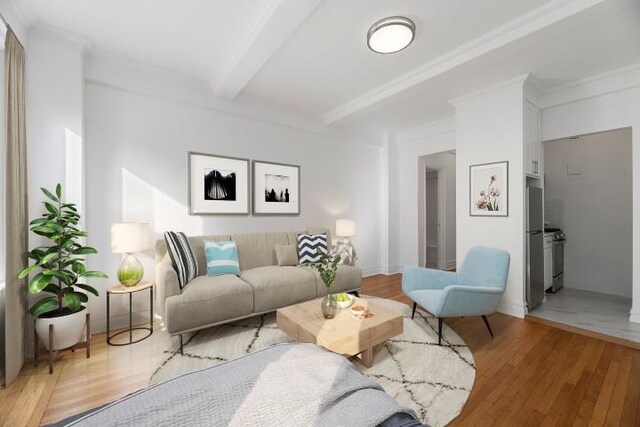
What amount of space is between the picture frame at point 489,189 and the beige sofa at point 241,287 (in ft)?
5.69

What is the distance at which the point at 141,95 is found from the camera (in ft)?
9.89

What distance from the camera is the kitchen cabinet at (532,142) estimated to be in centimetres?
318

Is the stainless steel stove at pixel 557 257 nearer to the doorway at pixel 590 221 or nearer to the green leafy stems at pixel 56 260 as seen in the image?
the doorway at pixel 590 221

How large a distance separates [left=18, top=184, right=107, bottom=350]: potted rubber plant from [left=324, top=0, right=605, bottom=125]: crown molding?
3.33 meters

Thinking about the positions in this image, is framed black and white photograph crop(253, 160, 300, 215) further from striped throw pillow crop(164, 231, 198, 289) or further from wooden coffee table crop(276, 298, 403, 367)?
wooden coffee table crop(276, 298, 403, 367)

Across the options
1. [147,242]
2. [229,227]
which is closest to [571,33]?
[229,227]

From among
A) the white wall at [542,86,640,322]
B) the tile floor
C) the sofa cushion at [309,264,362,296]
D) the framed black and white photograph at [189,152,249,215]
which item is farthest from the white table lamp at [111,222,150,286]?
the white wall at [542,86,640,322]

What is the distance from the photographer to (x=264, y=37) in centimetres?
229

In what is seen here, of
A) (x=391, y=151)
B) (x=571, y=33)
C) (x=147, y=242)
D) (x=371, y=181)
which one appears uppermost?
(x=571, y=33)

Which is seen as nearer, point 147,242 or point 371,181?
point 147,242

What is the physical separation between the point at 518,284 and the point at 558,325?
19.5 inches

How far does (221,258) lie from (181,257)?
1.44 feet

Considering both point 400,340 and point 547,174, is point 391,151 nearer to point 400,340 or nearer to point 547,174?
→ point 547,174

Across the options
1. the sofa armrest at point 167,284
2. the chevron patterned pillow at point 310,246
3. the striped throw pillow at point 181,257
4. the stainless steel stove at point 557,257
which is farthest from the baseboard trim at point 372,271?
the sofa armrest at point 167,284
